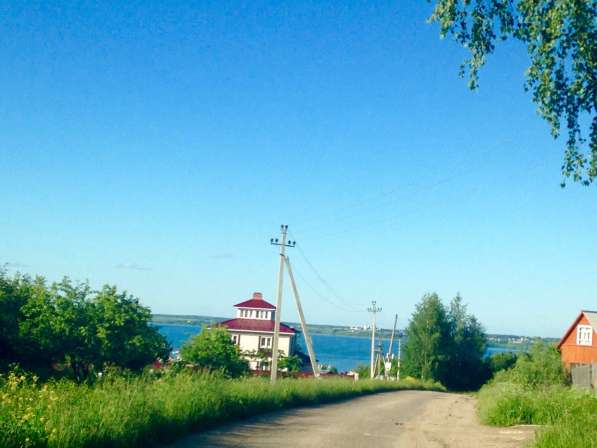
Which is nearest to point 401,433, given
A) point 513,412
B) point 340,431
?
point 340,431

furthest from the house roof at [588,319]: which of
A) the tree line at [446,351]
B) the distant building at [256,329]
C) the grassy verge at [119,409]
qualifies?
the grassy verge at [119,409]

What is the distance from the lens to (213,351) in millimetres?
41031

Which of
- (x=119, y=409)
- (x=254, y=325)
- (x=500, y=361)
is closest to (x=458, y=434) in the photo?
(x=119, y=409)

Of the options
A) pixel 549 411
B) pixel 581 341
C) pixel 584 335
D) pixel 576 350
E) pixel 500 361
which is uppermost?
pixel 584 335

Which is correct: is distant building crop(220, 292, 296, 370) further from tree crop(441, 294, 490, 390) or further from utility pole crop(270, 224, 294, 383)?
utility pole crop(270, 224, 294, 383)

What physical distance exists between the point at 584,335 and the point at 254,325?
37.1m

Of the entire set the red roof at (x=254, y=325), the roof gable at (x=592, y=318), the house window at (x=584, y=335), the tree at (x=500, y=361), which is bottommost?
the tree at (x=500, y=361)

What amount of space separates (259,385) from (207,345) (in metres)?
24.3

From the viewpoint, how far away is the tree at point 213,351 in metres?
40.7

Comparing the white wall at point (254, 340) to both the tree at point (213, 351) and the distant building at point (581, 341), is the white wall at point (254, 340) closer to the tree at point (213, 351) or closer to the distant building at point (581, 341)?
the tree at point (213, 351)

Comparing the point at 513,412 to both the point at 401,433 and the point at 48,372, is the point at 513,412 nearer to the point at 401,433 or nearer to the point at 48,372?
the point at 401,433

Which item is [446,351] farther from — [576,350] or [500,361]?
[576,350]

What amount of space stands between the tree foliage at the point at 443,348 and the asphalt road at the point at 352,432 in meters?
54.3

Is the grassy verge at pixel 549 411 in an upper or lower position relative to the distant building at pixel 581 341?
lower
